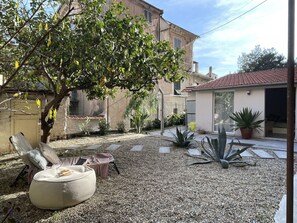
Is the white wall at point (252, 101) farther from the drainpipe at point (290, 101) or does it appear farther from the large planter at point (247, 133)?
the drainpipe at point (290, 101)

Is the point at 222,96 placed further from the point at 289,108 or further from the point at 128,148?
the point at 289,108

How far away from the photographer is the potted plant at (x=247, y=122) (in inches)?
483

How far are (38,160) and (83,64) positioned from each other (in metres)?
2.37

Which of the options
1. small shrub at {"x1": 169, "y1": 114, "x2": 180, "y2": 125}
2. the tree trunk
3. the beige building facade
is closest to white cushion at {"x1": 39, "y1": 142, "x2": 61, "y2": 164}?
the tree trunk

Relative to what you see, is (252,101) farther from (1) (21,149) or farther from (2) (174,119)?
(1) (21,149)

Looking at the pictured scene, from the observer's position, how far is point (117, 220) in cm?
362

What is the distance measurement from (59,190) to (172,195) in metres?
2.12

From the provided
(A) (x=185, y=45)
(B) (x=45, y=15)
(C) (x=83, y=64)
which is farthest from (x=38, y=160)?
→ (A) (x=185, y=45)

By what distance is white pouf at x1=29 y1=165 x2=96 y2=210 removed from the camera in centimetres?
396

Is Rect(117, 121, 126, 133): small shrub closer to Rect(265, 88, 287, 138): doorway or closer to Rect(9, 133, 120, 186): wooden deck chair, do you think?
Rect(9, 133, 120, 186): wooden deck chair

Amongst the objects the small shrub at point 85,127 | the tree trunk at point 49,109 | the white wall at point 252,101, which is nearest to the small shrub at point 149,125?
the small shrub at point 85,127

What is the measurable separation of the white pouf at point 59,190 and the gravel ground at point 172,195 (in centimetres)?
14

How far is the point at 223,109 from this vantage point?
47.0 feet

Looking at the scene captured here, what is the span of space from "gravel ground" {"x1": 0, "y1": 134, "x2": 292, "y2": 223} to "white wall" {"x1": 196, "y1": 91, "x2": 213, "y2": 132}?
7702 millimetres
